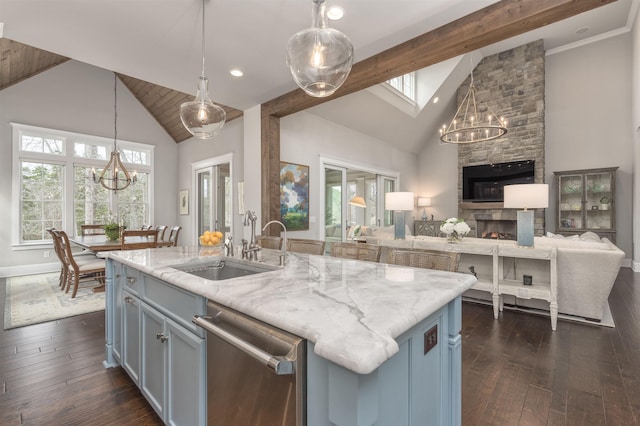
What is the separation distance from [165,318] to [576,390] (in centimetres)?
269

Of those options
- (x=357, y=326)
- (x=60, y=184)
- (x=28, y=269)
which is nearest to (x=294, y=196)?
(x=357, y=326)

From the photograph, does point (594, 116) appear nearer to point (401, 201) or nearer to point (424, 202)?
point (424, 202)

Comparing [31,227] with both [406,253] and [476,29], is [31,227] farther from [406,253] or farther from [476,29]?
[476,29]

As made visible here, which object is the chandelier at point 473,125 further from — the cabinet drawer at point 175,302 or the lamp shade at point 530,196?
the cabinet drawer at point 175,302

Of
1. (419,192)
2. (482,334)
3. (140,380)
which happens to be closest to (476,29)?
(482,334)

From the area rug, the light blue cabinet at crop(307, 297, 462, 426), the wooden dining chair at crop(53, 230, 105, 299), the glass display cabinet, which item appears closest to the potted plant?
the wooden dining chair at crop(53, 230, 105, 299)

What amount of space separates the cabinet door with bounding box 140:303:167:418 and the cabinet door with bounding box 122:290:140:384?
0.11 meters

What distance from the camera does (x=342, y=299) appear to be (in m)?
1.11

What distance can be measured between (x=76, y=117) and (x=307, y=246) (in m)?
6.48

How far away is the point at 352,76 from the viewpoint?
11.8 feet

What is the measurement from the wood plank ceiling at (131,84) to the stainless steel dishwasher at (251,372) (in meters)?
4.70

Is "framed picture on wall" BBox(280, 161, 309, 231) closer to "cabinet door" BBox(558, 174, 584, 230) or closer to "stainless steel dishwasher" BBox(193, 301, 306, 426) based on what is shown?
"stainless steel dishwasher" BBox(193, 301, 306, 426)

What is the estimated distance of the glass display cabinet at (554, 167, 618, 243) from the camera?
620 cm

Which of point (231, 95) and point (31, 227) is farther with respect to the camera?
point (31, 227)
